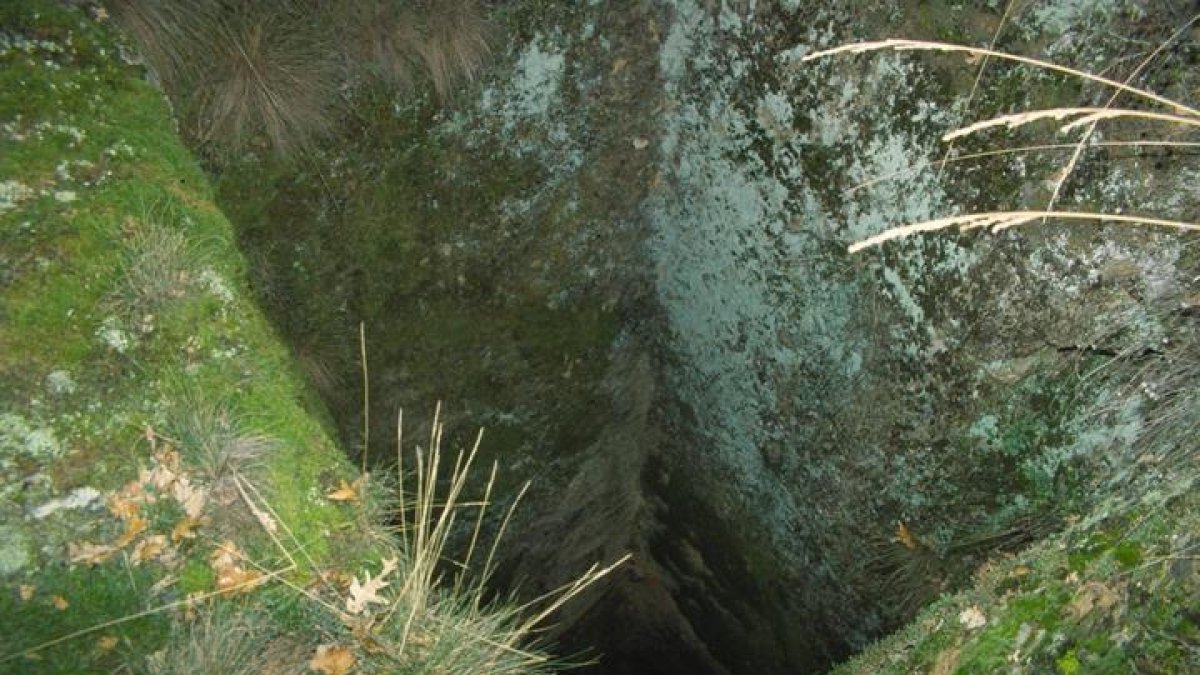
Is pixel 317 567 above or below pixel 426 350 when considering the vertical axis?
below

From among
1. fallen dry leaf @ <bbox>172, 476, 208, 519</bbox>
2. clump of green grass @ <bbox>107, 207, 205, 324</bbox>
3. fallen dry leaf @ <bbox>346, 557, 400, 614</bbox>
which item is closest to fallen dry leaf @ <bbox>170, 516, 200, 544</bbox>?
fallen dry leaf @ <bbox>172, 476, 208, 519</bbox>

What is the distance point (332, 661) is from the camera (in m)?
2.22

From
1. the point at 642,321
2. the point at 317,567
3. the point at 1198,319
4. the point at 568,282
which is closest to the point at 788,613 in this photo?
the point at 642,321

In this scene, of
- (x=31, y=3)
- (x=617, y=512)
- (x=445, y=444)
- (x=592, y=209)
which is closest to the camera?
(x=31, y=3)

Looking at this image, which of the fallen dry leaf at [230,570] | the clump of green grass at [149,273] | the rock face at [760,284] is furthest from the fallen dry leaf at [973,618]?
the clump of green grass at [149,273]

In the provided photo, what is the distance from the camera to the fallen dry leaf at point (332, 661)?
2215 millimetres

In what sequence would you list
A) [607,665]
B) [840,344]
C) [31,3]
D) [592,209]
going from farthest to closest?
[607,665] < [592,209] < [840,344] < [31,3]

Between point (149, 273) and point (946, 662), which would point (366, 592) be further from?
point (946, 662)

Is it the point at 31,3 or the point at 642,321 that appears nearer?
the point at 31,3

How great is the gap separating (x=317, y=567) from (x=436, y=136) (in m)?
1.98

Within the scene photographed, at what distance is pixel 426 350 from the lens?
4355mm

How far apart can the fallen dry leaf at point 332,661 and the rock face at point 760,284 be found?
191cm

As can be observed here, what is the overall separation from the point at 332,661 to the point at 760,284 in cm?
241

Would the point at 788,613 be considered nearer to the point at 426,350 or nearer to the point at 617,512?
the point at 617,512
